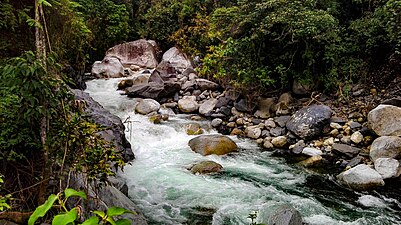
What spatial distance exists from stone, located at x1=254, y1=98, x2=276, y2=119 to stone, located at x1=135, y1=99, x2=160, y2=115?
112 inches

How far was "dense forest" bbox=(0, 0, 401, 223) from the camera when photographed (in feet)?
7.89

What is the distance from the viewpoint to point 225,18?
30.0 ft

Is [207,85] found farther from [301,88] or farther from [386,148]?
[386,148]

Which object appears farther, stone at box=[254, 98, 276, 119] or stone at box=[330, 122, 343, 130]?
stone at box=[254, 98, 276, 119]

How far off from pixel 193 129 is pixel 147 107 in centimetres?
176

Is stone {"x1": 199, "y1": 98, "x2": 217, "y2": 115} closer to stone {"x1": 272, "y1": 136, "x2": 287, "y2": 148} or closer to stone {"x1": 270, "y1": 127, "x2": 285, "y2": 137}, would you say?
stone {"x1": 270, "y1": 127, "x2": 285, "y2": 137}

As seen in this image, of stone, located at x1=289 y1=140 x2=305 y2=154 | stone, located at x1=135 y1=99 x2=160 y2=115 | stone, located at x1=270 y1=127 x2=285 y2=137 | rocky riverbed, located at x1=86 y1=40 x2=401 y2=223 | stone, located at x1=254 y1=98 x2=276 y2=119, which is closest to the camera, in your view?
rocky riverbed, located at x1=86 y1=40 x2=401 y2=223

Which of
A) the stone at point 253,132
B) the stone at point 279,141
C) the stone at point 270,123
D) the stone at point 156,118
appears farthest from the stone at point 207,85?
the stone at point 279,141

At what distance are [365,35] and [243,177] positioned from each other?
479cm

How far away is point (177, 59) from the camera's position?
13008 millimetres

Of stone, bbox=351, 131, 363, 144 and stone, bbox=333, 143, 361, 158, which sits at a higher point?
stone, bbox=351, 131, 363, 144

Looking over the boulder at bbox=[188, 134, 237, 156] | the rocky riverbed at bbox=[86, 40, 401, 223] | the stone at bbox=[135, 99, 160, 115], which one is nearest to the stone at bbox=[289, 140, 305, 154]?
the rocky riverbed at bbox=[86, 40, 401, 223]

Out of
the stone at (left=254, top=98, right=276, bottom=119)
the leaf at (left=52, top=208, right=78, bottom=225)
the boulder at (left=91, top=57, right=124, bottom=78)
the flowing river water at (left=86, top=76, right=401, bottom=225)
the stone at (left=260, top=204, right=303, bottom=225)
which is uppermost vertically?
the leaf at (left=52, top=208, right=78, bottom=225)

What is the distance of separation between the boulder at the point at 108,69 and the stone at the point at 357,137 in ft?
29.9
